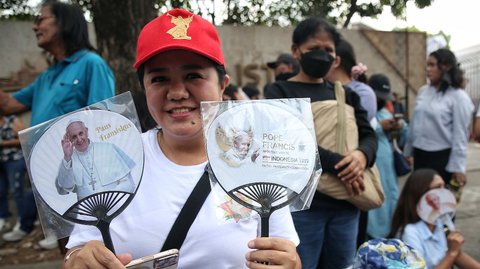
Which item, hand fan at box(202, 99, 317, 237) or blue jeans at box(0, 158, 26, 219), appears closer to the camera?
hand fan at box(202, 99, 317, 237)

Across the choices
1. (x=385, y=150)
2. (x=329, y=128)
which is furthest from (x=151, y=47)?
(x=385, y=150)

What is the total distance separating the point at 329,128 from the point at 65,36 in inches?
59.3

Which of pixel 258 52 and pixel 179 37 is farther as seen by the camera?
pixel 258 52

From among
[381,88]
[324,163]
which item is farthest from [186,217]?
[381,88]

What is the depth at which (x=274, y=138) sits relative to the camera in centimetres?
97

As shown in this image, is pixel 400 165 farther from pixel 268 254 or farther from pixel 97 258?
pixel 97 258

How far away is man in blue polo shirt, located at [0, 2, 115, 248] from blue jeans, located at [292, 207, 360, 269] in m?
1.23

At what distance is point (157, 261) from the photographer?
0.88 meters

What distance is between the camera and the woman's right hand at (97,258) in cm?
87

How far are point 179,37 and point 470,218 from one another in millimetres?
4795

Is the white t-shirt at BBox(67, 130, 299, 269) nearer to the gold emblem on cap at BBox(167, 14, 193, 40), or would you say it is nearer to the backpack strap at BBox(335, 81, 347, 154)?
the gold emblem on cap at BBox(167, 14, 193, 40)

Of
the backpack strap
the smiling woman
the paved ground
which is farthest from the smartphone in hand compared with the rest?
the paved ground

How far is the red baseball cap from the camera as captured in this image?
107 centimetres

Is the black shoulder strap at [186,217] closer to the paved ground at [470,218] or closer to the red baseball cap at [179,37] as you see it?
the red baseball cap at [179,37]
